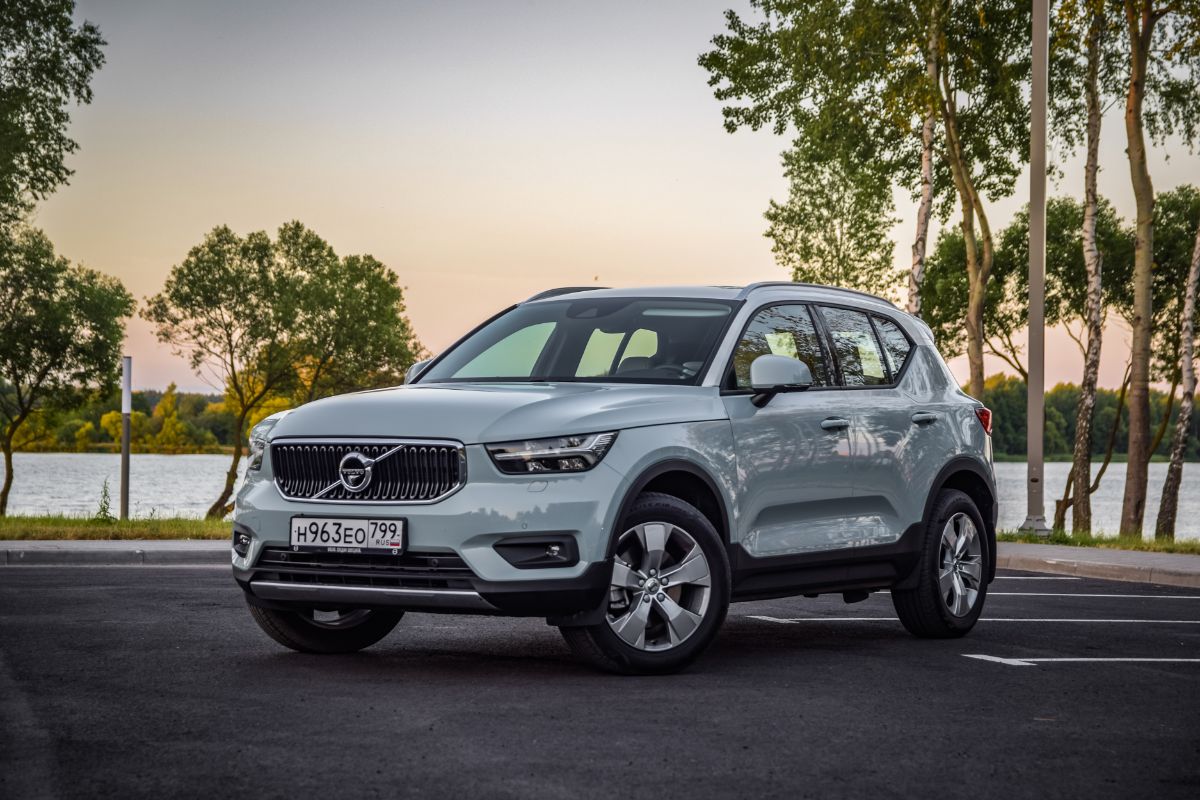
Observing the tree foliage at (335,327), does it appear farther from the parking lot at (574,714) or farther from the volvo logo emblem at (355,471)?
the volvo logo emblem at (355,471)

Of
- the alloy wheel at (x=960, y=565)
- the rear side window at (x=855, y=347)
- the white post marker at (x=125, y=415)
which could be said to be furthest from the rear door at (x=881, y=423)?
the white post marker at (x=125, y=415)

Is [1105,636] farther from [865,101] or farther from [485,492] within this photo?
[865,101]

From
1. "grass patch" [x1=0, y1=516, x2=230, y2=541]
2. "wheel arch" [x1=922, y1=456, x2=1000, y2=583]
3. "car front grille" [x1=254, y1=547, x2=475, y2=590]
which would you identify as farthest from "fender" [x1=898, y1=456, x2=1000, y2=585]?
"grass patch" [x1=0, y1=516, x2=230, y2=541]

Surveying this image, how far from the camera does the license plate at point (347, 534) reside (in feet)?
22.7

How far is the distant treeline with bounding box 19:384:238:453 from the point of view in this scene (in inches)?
2259

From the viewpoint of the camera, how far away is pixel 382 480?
7.04 metres

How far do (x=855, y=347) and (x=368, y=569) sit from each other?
357cm

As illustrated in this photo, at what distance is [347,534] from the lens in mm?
7023

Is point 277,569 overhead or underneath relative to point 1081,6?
underneath

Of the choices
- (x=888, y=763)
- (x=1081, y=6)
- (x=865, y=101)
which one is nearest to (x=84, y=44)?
(x=865, y=101)

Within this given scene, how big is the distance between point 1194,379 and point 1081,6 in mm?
7944

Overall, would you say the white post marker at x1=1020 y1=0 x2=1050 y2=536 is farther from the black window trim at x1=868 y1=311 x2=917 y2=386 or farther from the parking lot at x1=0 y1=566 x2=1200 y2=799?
the black window trim at x1=868 y1=311 x2=917 y2=386

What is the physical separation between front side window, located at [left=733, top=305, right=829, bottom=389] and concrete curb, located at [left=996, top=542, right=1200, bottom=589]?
21.7ft

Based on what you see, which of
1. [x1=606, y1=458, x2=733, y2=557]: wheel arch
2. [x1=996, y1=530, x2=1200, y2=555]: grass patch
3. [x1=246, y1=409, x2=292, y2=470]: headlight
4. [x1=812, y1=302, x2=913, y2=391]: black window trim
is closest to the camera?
[x1=606, y1=458, x2=733, y2=557]: wheel arch
